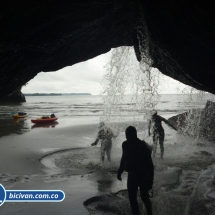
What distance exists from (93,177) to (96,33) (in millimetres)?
4667

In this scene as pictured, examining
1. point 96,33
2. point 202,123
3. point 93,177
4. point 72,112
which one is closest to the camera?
point 96,33

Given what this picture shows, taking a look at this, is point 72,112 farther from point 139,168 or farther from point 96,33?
point 139,168

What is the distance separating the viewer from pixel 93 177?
771cm

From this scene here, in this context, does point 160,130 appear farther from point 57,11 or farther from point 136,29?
point 57,11

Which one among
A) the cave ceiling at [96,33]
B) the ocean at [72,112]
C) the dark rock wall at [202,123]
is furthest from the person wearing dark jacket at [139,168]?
the dark rock wall at [202,123]

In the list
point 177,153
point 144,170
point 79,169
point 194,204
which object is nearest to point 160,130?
point 177,153

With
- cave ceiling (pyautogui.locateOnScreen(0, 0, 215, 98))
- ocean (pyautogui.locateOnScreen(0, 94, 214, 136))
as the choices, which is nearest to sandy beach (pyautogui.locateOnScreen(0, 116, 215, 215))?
ocean (pyautogui.locateOnScreen(0, 94, 214, 136))

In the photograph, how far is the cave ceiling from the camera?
432cm

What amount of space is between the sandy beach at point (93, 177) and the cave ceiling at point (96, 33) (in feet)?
10.2

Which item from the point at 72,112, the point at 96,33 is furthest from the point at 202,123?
the point at 72,112

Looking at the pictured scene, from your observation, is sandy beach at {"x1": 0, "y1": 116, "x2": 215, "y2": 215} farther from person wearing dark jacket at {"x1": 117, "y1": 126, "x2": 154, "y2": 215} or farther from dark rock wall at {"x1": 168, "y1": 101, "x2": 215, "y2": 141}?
dark rock wall at {"x1": 168, "y1": 101, "x2": 215, "y2": 141}

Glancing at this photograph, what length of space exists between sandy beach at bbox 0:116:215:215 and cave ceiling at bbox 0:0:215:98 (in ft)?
10.2

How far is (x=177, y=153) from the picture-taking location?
447 inches

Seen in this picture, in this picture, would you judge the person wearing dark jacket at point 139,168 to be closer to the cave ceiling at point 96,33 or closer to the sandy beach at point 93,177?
the sandy beach at point 93,177
